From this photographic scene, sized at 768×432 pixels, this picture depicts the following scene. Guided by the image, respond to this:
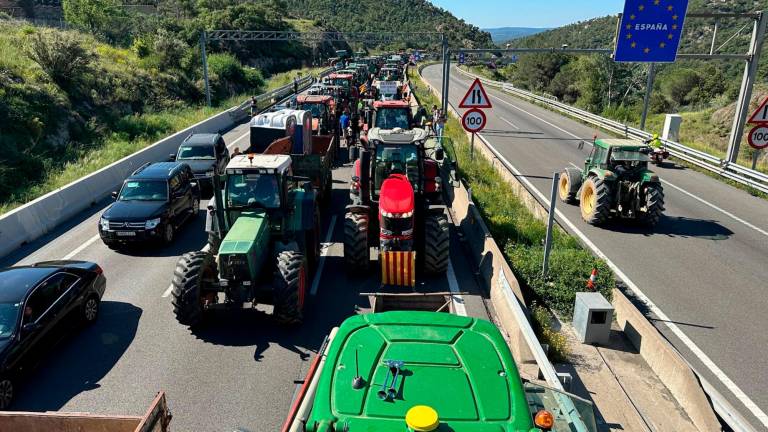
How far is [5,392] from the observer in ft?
21.9

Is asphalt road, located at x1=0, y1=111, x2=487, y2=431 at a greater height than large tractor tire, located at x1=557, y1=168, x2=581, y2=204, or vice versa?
large tractor tire, located at x1=557, y1=168, x2=581, y2=204

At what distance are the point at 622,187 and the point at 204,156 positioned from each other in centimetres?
1303

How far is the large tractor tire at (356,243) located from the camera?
10148mm

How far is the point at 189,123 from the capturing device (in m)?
27.5

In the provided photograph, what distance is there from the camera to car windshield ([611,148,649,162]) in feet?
44.8

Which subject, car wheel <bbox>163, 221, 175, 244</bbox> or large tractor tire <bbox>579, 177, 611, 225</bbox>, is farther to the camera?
large tractor tire <bbox>579, 177, 611, 225</bbox>

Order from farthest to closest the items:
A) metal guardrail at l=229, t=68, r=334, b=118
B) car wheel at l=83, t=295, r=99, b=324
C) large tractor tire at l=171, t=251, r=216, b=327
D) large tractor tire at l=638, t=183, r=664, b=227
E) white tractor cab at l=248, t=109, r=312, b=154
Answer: metal guardrail at l=229, t=68, r=334, b=118
white tractor cab at l=248, t=109, r=312, b=154
large tractor tire at l=638, t=183, r=664, b=227
car wheel at l=83, t=295, r=99, b=324
large tractor tire at l=171, t=251, r=216, b=327

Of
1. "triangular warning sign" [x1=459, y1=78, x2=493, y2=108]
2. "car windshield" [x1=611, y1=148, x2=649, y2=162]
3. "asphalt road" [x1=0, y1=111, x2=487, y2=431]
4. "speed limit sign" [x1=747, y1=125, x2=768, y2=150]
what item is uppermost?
"triangular warning sign" [x1=459, y1=78, x2=493, y2=108]

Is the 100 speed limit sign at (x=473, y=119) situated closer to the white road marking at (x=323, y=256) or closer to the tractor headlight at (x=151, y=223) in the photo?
the white road marking at (x=323, y=256)

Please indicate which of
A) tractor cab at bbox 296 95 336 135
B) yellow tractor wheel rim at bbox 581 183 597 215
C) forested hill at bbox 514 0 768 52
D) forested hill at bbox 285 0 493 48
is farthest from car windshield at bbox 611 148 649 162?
forested hill at bbox 285 0 493 48

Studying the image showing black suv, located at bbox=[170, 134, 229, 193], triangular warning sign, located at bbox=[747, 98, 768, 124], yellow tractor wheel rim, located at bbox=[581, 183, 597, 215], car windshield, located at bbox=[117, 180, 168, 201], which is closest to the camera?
car windshield, located at bbox=[117, 180, 168, 201]

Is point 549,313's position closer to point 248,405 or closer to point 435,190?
point 435,190

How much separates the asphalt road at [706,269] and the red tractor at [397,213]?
4.31 m

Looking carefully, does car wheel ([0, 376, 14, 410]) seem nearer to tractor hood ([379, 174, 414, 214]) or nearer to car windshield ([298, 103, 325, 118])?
tractor hood ([379, 174, 414, 214])
